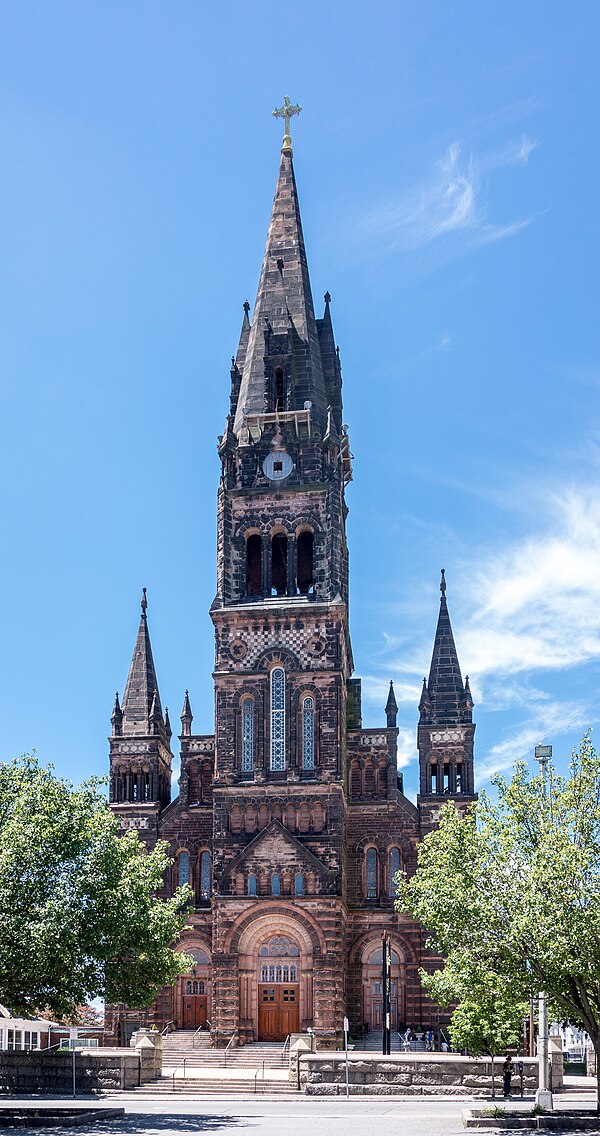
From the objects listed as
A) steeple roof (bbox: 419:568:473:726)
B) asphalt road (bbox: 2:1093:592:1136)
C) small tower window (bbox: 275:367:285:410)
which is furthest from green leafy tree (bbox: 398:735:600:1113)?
small tower window (bbox: 275:367:285:410)

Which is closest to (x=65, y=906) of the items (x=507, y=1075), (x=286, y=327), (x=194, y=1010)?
(x=507, y=1075)

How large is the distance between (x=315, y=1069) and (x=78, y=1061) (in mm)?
7440

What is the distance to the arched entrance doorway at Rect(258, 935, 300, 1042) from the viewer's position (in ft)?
189

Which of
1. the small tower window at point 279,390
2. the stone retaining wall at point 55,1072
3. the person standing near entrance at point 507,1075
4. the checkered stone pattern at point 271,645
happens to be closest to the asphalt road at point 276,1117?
the stone retaining wall at point 55,1072

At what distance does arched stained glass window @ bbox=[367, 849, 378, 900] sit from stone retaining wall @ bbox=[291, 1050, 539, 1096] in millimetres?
21488

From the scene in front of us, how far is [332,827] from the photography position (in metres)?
59.7

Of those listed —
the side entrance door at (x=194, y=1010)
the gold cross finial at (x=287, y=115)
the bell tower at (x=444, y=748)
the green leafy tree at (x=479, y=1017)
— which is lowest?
the side entrance door at (x=194, y=1010)

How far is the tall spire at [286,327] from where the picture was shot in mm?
67750

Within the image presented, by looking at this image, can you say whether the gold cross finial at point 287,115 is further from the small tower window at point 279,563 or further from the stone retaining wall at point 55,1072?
the stone retaining wall at point 55,1072

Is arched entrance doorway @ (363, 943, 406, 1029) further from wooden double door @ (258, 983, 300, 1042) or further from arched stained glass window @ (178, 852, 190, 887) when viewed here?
arched stained glass window @ (178, 852, 190, 887)

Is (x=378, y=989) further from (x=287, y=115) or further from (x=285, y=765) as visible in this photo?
(x=287, y=115)

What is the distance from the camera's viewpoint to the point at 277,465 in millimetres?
66250

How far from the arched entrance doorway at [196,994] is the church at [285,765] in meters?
0.07

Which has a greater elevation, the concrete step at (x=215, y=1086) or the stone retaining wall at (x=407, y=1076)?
the stone retaining wall at (x=407, y=1076)
